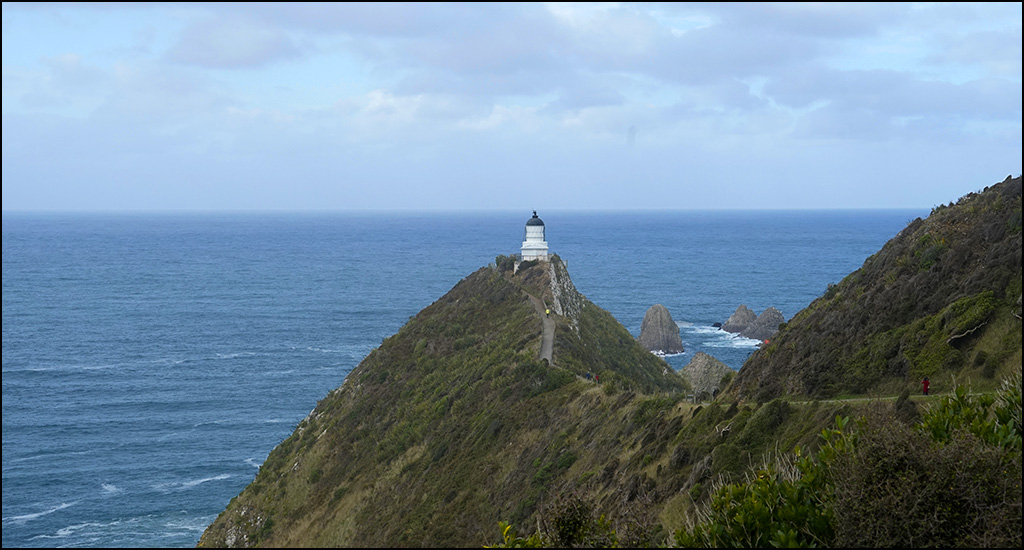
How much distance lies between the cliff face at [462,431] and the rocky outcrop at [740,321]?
37.2 metres

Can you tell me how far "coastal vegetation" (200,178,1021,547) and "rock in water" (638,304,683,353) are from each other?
29869 millimetres

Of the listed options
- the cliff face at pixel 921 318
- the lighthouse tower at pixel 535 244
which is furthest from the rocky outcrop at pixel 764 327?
the cliff face at pixel 921 318

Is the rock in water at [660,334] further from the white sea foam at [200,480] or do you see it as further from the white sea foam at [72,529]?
→ the white sea foam at [72,529]

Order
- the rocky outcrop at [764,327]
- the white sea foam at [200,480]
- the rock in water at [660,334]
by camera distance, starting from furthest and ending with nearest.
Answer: the rocky outcrop at [764,327] → the rock in water at [660,334] → the white sea foam at [200,480]

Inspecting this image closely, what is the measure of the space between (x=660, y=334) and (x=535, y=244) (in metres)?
27.1

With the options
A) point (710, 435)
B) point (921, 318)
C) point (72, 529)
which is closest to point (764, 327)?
point (921, 318)

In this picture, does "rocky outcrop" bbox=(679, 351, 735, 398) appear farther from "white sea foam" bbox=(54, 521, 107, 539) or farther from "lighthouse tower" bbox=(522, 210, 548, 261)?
"white sea foam" bbox=(54, 521, 107, 539)

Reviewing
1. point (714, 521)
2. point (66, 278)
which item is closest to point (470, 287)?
point (714, 521)

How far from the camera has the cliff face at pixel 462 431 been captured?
28.9m

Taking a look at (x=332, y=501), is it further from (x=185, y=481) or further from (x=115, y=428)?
(x=115, y=428)

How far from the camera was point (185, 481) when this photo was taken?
5600 cm

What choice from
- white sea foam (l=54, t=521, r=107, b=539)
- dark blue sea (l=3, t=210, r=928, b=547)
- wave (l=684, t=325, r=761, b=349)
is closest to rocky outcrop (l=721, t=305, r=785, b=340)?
wave (l=684, t=325, r=761, b=349)

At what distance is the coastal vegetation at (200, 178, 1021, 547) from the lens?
36.0 feet

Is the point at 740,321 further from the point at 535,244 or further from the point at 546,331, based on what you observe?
the point at 546,331
